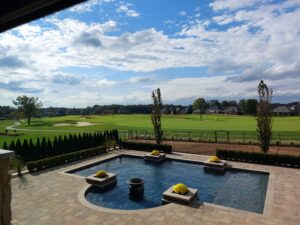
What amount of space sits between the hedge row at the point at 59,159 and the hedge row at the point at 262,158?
11.8 m

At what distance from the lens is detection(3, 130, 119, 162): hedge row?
1820cm

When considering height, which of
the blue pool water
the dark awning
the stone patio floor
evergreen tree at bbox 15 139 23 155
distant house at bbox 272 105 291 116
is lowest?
the blue pool water

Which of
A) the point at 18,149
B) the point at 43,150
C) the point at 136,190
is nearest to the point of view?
the point at 136,190

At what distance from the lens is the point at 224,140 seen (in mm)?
29797

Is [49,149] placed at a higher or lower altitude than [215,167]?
higher

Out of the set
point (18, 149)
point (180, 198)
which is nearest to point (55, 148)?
point (18, 149)

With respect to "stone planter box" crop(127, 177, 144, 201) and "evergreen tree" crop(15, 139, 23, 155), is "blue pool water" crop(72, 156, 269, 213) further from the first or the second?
"evergreen tree" crop(15, 139, 23, 155)

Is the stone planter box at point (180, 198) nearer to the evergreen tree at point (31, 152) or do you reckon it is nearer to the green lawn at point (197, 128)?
the evergreen tree at point (31, 152)

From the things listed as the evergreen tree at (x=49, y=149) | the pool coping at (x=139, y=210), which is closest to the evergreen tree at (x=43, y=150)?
the evergreen tree at (x=49, y=149)

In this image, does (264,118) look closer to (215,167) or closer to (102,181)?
(215,167)

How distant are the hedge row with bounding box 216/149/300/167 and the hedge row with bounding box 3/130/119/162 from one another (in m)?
13.0

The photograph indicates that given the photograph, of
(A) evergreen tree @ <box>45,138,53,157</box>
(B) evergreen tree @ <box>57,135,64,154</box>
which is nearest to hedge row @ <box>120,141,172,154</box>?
(B) evergreen tree @ <box>57,135,64,154</box>

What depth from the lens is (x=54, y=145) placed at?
20359 mm

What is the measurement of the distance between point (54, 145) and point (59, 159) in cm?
230
